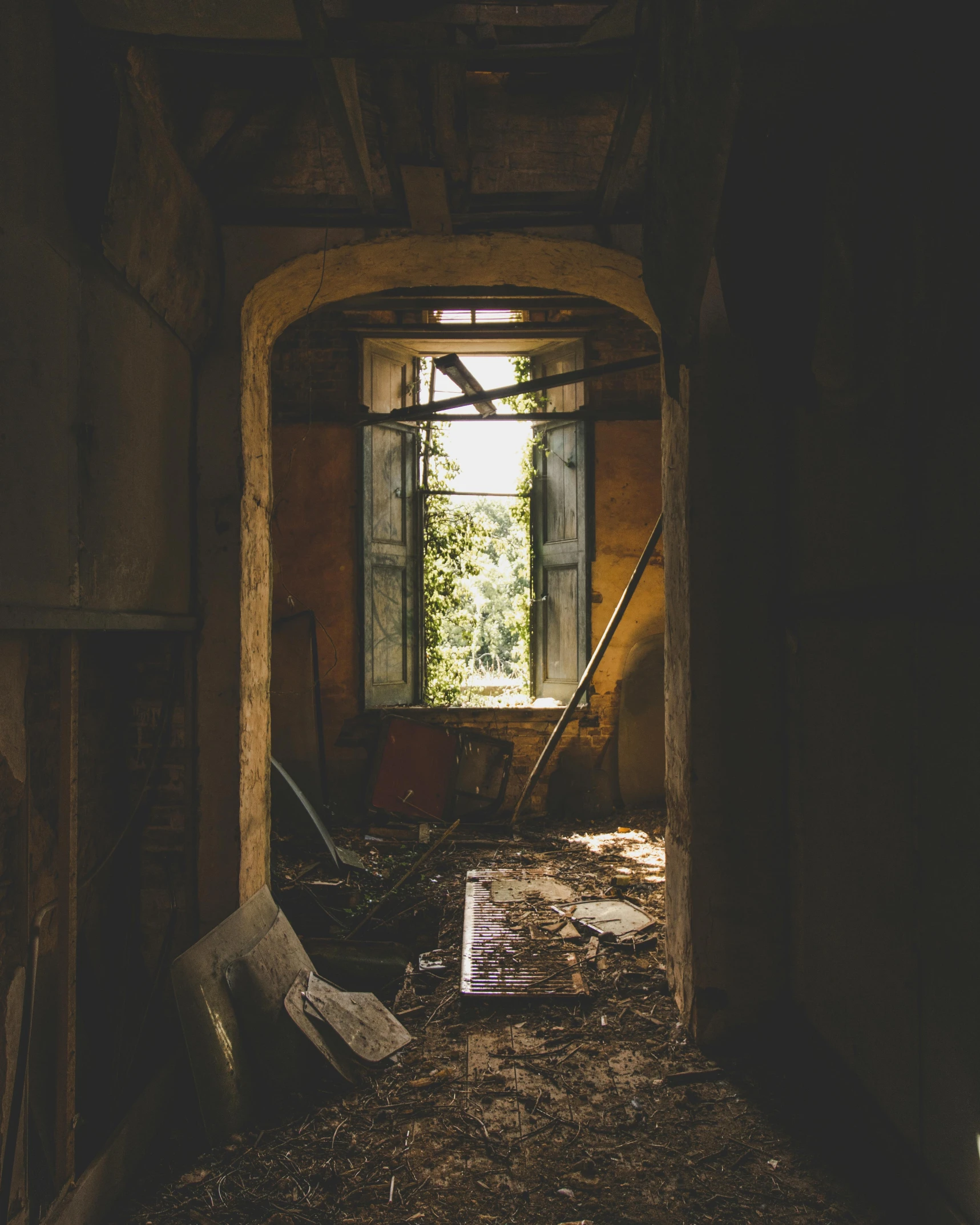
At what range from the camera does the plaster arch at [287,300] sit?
302 centimetres

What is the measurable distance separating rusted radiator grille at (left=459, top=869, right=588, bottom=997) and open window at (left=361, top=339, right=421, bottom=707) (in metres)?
2.65

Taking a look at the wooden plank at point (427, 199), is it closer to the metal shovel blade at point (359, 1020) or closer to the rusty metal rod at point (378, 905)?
the metal shovel blade at point (359, 1020)

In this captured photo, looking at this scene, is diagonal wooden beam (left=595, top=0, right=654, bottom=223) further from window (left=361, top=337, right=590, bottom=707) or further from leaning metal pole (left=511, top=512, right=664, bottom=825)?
window (left=361, top=337, right=590, bottom=707)

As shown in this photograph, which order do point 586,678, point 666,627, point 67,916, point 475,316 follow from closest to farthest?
point 67,916 → point 666,627 → point 586,678 → point 475,316

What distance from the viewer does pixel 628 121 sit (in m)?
2.40

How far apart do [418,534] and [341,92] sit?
4.46 metres

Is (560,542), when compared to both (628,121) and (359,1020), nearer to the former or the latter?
(628,121)

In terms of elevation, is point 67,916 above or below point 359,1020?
above

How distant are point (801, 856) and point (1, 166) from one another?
295 cm

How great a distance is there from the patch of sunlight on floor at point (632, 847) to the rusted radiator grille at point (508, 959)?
3.96 ft

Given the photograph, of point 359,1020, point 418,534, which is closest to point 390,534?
point 418,534

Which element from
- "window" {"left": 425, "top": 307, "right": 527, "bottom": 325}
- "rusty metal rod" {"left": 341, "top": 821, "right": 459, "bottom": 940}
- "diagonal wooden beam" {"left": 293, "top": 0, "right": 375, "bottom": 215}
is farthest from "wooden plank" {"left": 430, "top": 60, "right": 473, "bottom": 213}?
"window" {"left": 425, "top": 307, "right": 527, "bottom": 325}

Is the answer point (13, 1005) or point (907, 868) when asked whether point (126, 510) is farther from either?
point (907, 868)

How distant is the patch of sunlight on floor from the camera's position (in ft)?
15.7
